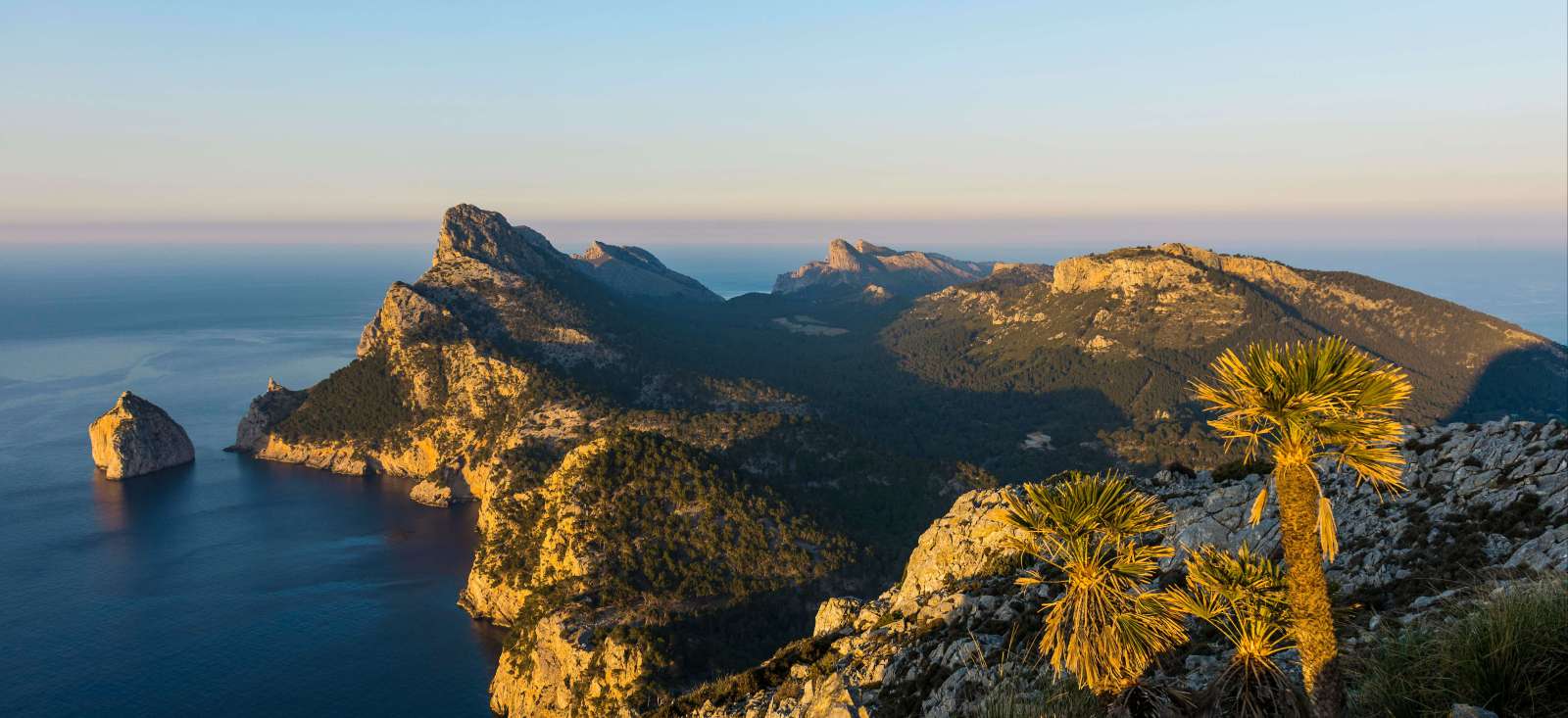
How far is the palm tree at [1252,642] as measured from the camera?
13906 millimetres

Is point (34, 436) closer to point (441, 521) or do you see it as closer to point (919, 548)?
point (441, 521)

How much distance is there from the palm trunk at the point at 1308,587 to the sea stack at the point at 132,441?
21676 centimetres

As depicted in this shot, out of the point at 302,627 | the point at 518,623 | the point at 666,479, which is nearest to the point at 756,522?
the point at 666,479

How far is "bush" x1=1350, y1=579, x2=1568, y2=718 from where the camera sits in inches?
494

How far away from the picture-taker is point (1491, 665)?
12.8 m

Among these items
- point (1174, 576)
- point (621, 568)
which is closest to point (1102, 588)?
point (1174, 576)

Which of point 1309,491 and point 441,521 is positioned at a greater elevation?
point 1309,491

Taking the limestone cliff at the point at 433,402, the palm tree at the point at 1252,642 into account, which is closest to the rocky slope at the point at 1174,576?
the palm tree at the point at 1252,642

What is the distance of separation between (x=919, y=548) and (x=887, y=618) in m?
8.27

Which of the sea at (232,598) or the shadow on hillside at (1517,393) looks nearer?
the sea at (232,598)

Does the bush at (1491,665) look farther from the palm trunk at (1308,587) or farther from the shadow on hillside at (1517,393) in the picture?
the shadow on hillside at (1517,393)

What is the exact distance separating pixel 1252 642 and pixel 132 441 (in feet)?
708

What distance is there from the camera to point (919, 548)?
46562 mm

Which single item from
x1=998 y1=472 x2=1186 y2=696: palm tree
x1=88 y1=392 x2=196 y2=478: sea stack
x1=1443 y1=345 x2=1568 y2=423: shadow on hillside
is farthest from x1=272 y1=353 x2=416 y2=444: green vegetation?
x1=1443 y1=345 x2=1568 y2=423: shadow on hillside
